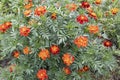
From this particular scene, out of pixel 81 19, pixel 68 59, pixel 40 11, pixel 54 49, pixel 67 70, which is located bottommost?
pixel 67 70

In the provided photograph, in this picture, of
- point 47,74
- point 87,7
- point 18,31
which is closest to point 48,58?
point 47,74

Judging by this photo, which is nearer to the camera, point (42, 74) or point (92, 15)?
point (42, 74)

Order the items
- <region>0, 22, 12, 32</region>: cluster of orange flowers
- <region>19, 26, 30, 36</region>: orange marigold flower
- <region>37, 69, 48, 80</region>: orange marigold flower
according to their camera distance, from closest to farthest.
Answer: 1. <region>19, 26, 30, 36</region>: orange marigold flower
2. <region>37, 69, 48, 80</region>: orange marigold flower
3. <region>0, 22, 12, 32</region>: cluster of orange flowers

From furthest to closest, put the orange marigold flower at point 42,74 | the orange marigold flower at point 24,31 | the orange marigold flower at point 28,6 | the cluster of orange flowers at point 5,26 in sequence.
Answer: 1. the orange marigold flower at point 28,6
2. the cluster of orange flowers at point 5,26
3. the orange marigold flower at point 42,74
4. the orange marigold flower at point 24,31

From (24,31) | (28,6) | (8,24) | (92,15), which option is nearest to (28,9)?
(28,6)

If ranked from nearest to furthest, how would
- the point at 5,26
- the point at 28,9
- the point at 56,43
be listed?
the point at 56,43 < the point at 5,26 < the point at 28,9

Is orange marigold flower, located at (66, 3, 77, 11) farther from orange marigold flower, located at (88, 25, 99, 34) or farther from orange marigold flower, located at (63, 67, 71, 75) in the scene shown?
orange marigold flower, located at (63, 67, 71, 75)

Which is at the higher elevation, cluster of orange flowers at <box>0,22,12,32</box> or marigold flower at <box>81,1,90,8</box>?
marigold flower at <box>81,1,90,8</box>

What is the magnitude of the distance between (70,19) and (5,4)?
1583mm

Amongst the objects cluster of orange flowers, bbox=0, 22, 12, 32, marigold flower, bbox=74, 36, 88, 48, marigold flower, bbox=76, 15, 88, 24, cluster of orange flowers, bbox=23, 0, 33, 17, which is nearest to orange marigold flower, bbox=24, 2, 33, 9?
cluster of orange flowers, bbox=23, 0, 33, 17

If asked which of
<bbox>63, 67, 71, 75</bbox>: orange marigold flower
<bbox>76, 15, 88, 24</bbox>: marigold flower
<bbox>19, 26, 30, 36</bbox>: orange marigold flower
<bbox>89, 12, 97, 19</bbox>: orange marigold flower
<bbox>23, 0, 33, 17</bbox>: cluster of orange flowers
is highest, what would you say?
<bbox>23, 0, 33, 17</bbox>: cluster of orange flowers

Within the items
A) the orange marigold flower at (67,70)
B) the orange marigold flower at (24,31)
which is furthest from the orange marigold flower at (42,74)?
the orange marigold flower at (24,31)

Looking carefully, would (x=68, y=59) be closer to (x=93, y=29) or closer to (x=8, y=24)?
(x=93, y=29)

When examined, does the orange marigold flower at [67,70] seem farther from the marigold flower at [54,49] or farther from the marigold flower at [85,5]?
the marigold flower at [85,5]
